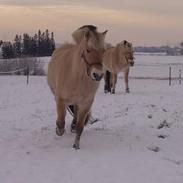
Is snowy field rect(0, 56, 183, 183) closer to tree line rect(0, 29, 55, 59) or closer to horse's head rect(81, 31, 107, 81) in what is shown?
horse's head rect(81, 31, 107, 81)

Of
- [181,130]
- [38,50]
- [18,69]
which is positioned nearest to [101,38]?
[181,130]

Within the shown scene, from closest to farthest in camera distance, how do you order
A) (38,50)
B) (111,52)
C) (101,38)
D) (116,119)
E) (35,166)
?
(35,166)
(101,38)
(116,119)
(111,52)
(38,50)

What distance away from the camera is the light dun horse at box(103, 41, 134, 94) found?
1775cm

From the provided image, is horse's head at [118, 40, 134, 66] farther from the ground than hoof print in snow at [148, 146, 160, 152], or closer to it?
farther from the ground

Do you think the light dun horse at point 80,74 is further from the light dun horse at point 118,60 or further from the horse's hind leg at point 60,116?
the light dun horse at point 118,60

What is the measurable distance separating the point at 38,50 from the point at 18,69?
12332 millimetres

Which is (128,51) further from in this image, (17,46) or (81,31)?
(17,46)

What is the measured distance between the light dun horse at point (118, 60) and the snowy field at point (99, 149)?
577cm

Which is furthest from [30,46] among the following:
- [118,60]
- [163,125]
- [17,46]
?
[163,125]

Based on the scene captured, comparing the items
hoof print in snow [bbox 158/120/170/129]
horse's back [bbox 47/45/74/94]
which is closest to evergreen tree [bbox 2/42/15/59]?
horse's back [bbox 47/45/74/94]

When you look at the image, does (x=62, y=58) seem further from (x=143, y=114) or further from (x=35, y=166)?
(x=143, y=114)

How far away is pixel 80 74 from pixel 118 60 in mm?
11287

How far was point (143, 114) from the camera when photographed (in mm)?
10945

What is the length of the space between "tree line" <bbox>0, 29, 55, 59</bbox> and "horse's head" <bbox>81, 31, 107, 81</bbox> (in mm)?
36748
